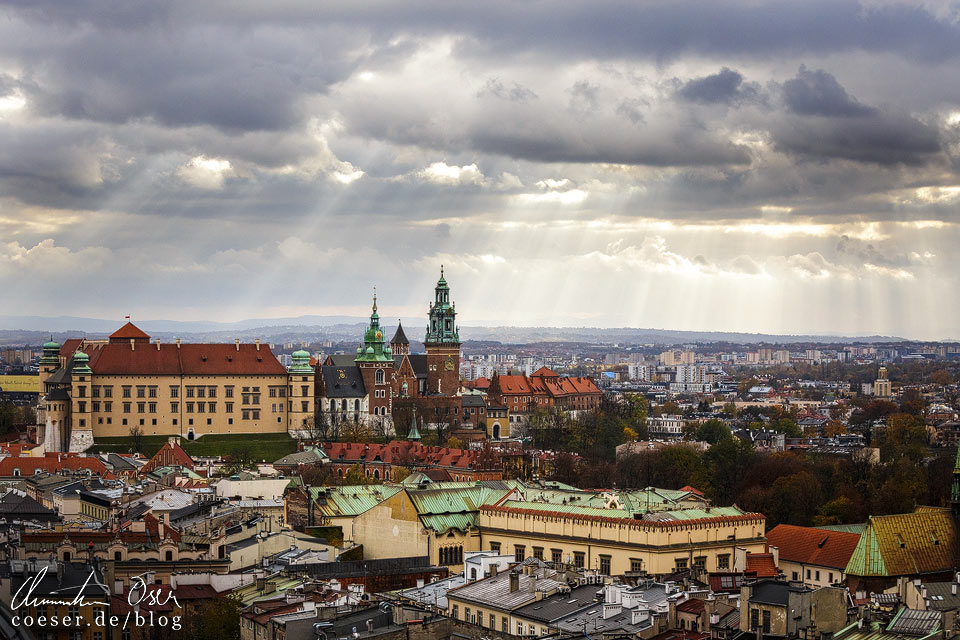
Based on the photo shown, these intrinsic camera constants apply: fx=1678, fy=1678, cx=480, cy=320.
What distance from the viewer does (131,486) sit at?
361 feet

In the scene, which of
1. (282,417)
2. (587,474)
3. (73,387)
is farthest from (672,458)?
(73,387)

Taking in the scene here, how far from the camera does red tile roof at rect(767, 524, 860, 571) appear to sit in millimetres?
82062

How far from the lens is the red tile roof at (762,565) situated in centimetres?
7650

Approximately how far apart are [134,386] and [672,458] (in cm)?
5859

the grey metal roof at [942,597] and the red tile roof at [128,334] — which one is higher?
the red tile roof at [128,334]

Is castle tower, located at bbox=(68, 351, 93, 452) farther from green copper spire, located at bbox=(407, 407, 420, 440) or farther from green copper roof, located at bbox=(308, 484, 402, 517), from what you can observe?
green copper roof, located at bbox=(308, 484, 402, 517)

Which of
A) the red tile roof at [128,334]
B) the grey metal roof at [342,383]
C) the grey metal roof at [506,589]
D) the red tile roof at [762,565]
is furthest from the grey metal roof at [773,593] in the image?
the grey metal roof at [342,383]

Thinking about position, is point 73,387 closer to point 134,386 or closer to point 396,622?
point 134,386

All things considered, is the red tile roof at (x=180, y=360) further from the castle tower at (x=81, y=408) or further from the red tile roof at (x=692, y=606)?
the red tile roof at (x=692, y=606)

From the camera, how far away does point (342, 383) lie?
18800 cm

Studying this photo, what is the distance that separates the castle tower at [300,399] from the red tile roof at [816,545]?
310 feet

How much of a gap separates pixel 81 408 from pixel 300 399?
23375 mm

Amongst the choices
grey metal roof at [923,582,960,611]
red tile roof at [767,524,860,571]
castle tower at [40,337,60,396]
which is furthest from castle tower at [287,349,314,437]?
grey metal roof at [923,582,960,611]

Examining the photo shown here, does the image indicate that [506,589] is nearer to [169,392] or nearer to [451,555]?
[451,555]
